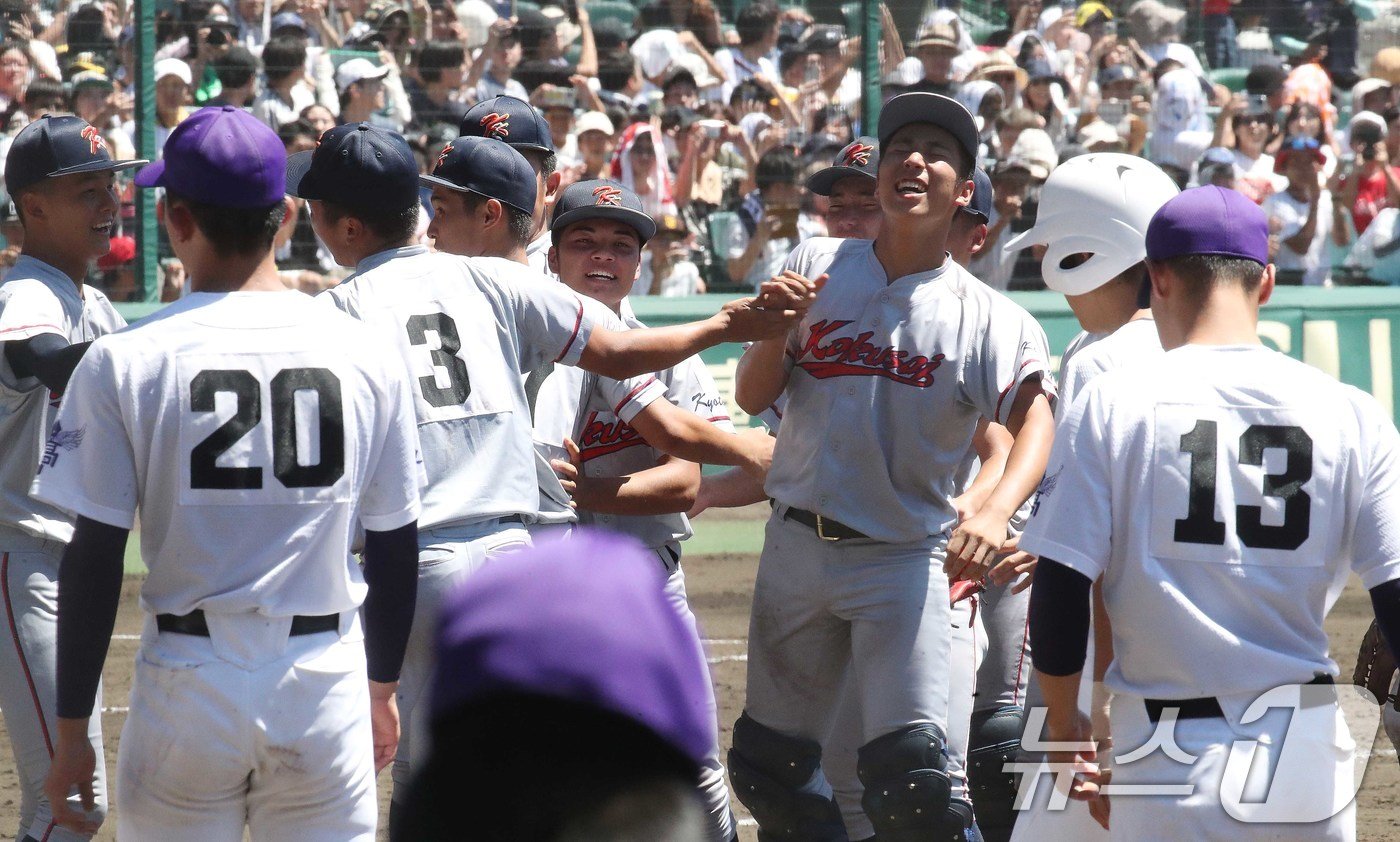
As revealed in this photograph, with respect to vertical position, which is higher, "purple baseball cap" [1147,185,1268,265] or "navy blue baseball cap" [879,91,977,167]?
"navy blue baseball cap" [879,91,977,167]

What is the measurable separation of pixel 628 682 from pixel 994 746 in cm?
393

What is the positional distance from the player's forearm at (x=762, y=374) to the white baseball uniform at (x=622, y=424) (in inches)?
8.6

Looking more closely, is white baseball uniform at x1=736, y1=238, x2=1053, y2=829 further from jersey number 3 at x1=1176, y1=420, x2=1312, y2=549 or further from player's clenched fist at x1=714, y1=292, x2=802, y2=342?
jersey number 3 at x1=1176, y1=420, x2=1312, y2=549

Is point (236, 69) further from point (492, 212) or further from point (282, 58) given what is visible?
point (492, 212)

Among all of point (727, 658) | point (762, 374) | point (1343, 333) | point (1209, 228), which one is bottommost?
point (727, 658)

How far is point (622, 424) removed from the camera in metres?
4.57

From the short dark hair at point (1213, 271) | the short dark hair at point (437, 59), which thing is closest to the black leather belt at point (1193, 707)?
the short dark hair at point (1213, 271)

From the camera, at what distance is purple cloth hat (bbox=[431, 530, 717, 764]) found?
1183 millimetres

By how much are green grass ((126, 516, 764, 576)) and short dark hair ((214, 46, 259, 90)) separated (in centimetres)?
322

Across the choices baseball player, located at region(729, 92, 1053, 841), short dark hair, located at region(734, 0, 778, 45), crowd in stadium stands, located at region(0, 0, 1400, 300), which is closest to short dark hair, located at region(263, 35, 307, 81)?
crowd in stadium stands, located at region(0, 0, 1400, 300)

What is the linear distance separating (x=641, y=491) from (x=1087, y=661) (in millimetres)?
1343

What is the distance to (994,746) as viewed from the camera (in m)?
4.89

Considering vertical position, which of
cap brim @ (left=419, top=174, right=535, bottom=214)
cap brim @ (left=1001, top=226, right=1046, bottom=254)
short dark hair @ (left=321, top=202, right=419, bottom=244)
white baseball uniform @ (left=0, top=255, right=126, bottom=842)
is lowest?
white baseball uniform @ (left=0, top=255, right=126, bottom=842)

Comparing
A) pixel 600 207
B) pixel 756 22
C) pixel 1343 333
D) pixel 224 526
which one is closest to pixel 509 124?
pixel 600 207
